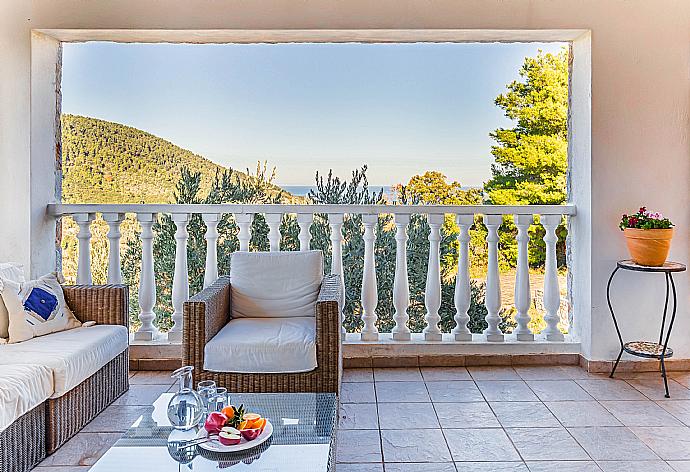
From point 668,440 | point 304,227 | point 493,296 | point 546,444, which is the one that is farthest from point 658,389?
point 304,227

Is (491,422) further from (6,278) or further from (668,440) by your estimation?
(6,278)

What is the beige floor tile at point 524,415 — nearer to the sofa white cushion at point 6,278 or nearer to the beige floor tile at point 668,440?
the beige floor tile at point 668,440

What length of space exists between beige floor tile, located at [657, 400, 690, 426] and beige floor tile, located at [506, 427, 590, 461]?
2.32 feet

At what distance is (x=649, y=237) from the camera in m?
3.86

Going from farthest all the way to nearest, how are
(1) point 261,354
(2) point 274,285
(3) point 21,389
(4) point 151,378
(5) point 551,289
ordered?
(5) point 551,289, (4) point 151,378, (2) point 274,285, (1) point 261,354, (3) point 21,389

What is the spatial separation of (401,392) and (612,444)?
4.07ft

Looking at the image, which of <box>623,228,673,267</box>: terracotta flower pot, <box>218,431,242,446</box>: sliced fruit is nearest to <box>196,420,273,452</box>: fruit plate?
<box>218,431,242,446</box>: sliced fruit

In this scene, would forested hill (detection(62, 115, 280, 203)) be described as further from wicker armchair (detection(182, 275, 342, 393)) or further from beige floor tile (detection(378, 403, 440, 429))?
beige floor tile (detection(378, 403, 440, 429))

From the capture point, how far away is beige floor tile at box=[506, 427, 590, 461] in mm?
2881

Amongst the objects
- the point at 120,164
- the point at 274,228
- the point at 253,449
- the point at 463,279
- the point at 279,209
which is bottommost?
the point at 253,449

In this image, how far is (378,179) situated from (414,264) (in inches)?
33.1

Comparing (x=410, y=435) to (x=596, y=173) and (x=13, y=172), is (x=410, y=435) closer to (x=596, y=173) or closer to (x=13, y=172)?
(x=596, y=173)

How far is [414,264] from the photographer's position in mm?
5637

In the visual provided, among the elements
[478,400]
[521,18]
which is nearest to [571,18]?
[521,18]
